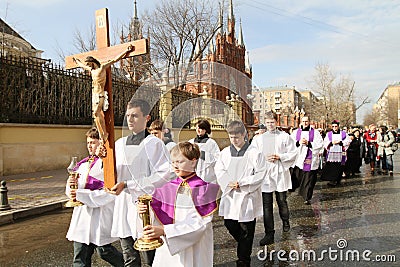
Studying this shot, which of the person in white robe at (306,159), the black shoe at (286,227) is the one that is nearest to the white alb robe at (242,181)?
the black shoe at (286,227)

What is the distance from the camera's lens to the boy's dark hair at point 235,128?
2.66 metres

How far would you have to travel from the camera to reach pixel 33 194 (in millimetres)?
9062

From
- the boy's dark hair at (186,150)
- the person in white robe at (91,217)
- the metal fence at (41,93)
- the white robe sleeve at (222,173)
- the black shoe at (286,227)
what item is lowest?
the black shoe at (286,227)

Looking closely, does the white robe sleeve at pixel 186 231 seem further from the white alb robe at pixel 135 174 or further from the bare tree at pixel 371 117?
the bare tree at pixel 371 117

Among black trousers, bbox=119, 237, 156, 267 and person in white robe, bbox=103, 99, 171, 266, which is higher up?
person in white robe, bbox=103, 99, 171, 266

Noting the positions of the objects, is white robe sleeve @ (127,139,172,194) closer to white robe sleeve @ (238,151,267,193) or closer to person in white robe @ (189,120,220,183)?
person in white robe @ (189,120,220,183)

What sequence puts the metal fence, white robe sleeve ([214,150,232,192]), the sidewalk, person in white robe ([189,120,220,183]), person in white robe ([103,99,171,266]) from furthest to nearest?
the metal fence
the sidewalk
white robe sleeve ([214,150,232,192])
person in white robe ([189,120,220,183])
person in white robe ([103,99,171,266])

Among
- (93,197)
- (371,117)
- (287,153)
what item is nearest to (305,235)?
(287,153)

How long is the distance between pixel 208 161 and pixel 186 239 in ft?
3.80

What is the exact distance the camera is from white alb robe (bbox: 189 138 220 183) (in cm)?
296

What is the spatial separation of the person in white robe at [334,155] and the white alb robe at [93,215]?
362 inches

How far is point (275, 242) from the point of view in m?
5.42

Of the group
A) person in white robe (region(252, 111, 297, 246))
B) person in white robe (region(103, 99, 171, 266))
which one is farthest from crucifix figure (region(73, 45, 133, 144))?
person in white robe (region(252, 111, 297, 246))

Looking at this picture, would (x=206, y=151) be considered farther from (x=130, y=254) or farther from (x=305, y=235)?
(x=305, y=235)
